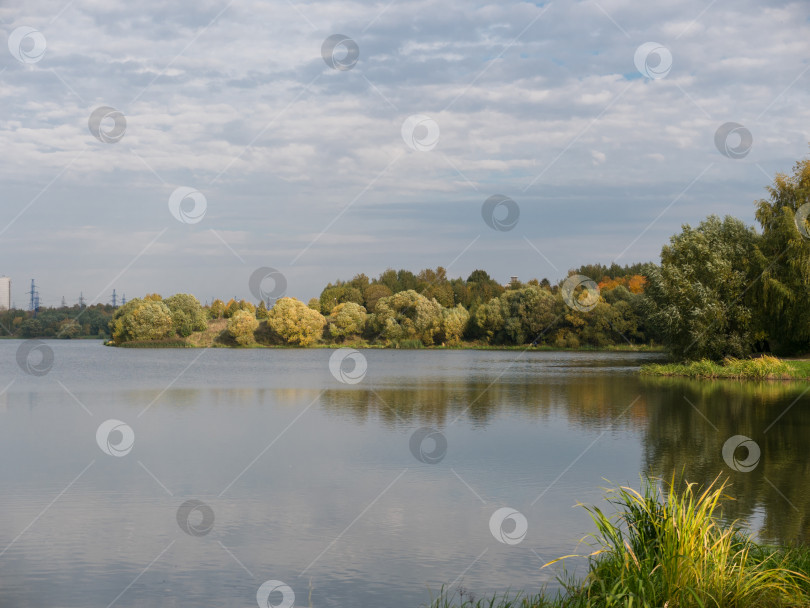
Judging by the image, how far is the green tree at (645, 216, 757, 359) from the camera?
37.2 meters

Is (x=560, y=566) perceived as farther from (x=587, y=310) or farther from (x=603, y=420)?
(x=587, y=310)

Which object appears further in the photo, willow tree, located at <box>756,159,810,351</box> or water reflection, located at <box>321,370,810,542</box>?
willow tree, located at <box>756,159,810,351</box>

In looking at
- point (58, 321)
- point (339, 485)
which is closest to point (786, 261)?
point (339, 485)

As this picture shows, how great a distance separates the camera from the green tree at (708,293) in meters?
37.2

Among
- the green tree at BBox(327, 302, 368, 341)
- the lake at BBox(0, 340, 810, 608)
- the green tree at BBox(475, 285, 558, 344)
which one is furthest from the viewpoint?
the green tree at BBox(327, 302, 368, 341)

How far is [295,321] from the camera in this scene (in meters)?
82.2

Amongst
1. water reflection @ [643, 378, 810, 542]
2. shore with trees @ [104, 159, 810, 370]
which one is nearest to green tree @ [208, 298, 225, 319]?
shore with trees @ [104, 159, 810, 370]

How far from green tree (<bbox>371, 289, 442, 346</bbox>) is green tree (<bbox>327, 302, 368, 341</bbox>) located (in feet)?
5.98

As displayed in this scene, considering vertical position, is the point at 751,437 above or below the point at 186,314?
below

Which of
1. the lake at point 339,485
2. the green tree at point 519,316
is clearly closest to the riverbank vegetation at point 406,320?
the green tree at point 519,316

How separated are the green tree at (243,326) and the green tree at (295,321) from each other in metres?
2.13

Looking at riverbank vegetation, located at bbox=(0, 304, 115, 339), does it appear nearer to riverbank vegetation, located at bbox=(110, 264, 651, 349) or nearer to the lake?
riverbank vegetation, located at bbox=(110, 264, 651, 349)

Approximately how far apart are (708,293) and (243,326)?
5670 cm

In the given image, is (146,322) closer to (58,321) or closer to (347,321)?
(347,321)
